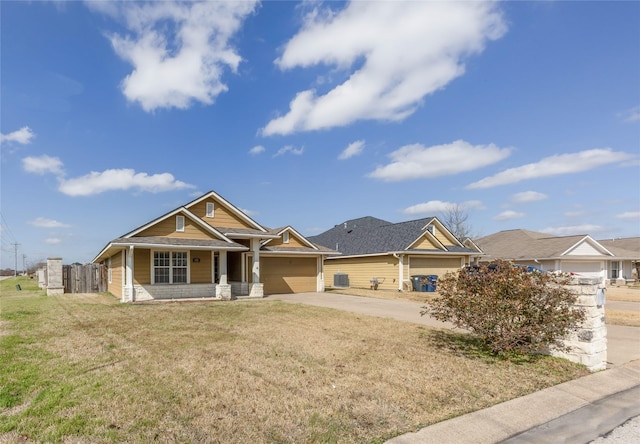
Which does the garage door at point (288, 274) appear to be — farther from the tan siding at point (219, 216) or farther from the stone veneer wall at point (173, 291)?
the stone veneer wall at point (173, 291)

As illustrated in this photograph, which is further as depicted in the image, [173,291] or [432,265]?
[432,265]

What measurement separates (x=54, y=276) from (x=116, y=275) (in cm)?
482

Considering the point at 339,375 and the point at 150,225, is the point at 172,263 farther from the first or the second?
the point at 339,375

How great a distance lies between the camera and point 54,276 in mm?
22953

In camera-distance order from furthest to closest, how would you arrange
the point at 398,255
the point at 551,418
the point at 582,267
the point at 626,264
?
1. the point at 626,264
2. the point at 582,267
3. the point at 398,255
4. the point at 551,418

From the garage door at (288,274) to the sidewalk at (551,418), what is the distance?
18.2 m

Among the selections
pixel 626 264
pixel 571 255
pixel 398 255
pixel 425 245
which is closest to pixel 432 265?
pixel 425 245

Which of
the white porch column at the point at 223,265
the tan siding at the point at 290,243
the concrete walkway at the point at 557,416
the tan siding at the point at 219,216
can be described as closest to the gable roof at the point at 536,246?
the tan siding at the point at 290,243

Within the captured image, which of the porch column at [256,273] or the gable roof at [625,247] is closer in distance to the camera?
the porch column at [256,273]

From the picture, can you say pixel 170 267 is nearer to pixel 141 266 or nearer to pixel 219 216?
pixel 141 266

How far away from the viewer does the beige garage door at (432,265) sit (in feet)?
82.0

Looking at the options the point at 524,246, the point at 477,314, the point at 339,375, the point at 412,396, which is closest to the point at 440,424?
the point at 412,396

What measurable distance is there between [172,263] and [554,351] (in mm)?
15587

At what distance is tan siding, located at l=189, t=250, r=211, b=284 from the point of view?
18.4 m
